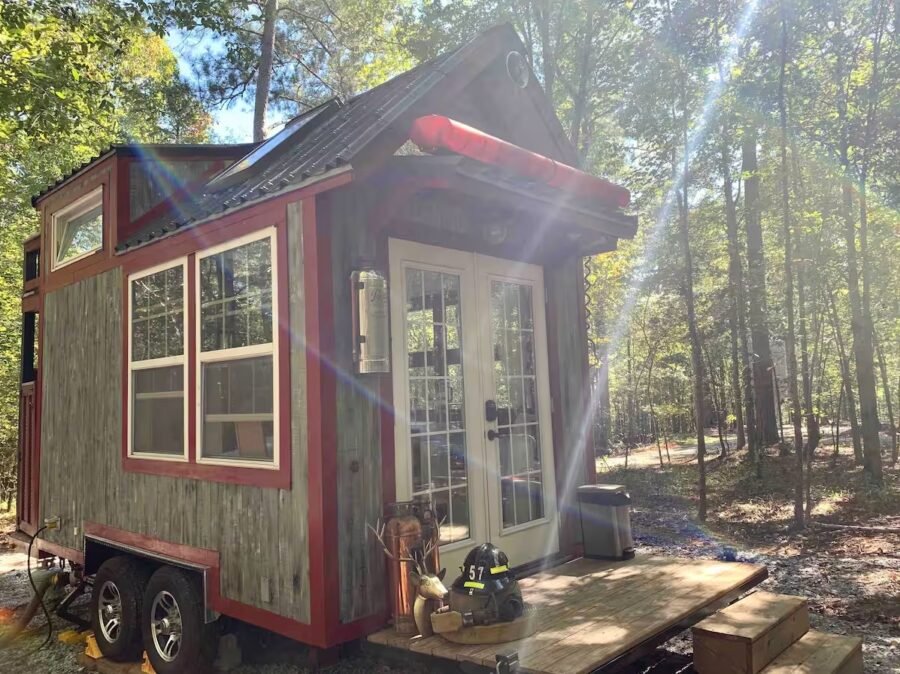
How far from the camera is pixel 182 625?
148 inches

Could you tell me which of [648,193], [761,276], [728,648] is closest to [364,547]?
[728,648]

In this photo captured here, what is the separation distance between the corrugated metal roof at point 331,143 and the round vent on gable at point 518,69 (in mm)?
141

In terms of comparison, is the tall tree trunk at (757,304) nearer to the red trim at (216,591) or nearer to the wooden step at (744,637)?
the wooden step at (744,637)

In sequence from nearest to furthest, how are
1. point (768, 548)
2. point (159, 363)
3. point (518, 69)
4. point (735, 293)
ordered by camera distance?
point (159, 363)
point (518, 69)
point (768, 548)
point (735, 293)

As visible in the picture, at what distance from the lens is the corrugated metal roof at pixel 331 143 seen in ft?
10.8

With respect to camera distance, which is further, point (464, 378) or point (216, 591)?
point (464, 378)

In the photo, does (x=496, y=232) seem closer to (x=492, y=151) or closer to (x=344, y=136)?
(x=492, y=151)

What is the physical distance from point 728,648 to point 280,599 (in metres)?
2.18

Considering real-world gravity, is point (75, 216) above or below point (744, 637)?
above

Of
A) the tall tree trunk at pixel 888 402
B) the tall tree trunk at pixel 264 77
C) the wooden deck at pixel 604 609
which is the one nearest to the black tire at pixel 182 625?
the wooden deck at pixel 604 609

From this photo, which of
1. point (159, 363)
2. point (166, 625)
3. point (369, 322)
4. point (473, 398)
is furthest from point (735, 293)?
point (166, 625)

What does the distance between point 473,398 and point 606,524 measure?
1341mm

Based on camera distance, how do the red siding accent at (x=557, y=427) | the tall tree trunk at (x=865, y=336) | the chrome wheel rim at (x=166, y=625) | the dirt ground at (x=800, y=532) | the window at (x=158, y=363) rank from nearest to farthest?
the chrome wheel rim at (x=166, y=625)
the window at (x=158, y=363)
the dirt ground at (x=800, y=532)
the red siding accent at (x=557, y=427)
the tall tree trunk at (x=865, y=336)

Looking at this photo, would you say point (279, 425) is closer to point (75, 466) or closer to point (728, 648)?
point (728, 648)
